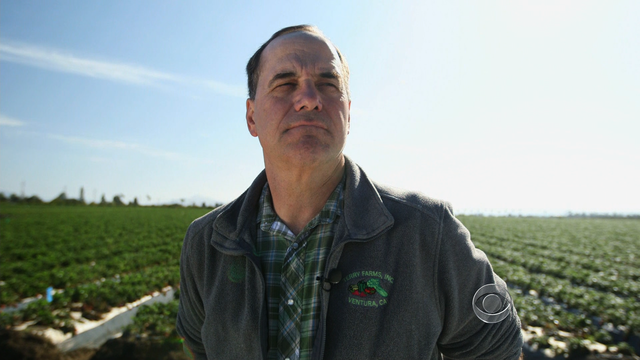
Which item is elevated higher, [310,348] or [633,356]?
[310,348]

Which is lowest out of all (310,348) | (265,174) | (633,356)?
(633,356)

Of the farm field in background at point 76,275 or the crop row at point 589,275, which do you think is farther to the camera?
the crop row at point 589,275

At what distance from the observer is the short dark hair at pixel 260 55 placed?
Answer: 1720mm

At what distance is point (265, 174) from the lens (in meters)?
1.90

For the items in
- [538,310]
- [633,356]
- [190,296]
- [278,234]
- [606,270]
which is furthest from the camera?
[606,270]

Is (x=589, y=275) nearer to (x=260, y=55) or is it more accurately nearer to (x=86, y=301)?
(x=260, y=55)

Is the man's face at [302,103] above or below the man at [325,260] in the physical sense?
above

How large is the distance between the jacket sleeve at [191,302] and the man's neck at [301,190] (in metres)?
0.45

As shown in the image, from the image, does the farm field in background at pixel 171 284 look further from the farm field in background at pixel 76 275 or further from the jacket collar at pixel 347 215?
the jacket collar at pixel 347 215

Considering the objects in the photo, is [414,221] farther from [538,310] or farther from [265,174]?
[538,310]

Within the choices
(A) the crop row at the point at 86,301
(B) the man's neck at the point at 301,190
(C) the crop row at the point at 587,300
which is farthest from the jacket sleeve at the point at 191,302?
(C) the crop row at the point at 587,300

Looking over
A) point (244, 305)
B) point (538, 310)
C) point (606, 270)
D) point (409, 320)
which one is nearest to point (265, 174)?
point (244, 305)

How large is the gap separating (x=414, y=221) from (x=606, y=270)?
539 inches

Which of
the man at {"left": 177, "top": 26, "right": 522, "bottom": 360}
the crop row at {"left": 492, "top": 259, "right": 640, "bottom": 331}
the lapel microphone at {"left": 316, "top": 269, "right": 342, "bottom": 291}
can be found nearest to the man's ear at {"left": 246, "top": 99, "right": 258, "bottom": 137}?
the man at {"left": 177, "top": 26, "right": 522, "bottom": 360}
